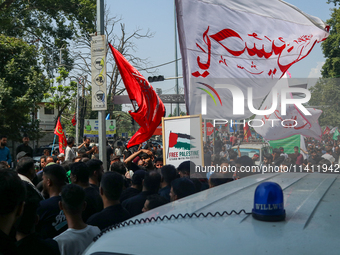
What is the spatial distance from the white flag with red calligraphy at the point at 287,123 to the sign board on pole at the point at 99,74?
130 inches

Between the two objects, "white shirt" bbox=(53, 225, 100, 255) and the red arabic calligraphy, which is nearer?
"white shirt" bbox=(53, 225, 100, 255)

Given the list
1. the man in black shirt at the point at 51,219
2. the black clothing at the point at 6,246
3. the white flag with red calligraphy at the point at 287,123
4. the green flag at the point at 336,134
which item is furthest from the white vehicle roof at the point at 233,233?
the white flag with red calligraphy at the point at 287,123

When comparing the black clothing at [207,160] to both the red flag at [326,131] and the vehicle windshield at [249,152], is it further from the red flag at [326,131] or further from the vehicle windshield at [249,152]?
the red flag at [326,131]

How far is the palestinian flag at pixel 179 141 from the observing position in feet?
21.4

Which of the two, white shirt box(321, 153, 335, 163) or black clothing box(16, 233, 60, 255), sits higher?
white shirt box(321, 153, 335, 163)

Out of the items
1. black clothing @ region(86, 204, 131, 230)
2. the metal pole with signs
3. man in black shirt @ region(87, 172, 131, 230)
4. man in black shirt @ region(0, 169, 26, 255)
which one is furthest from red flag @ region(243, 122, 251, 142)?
the metal pole with signs

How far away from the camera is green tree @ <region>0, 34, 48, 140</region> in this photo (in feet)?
52.6

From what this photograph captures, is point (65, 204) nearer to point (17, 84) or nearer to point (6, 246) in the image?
point (6, 246)

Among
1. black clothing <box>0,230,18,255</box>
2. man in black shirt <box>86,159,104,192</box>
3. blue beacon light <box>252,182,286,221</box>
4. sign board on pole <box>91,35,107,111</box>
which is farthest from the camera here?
sign board on pole <box>91,35,107,111</box>

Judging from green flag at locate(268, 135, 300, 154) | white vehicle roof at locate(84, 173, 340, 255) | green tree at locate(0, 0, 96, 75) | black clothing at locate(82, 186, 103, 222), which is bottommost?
black clothing at locate(82, 186, 103, 222)

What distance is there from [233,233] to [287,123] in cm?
306

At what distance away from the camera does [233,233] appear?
146 centimetres

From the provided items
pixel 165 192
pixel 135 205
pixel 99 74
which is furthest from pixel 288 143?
pixel 99 74

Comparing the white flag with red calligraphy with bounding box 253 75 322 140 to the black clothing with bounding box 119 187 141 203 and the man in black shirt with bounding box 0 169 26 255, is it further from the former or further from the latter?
the man in black shirt with bounding box 0 169 26 255
